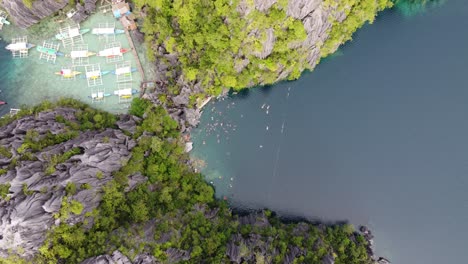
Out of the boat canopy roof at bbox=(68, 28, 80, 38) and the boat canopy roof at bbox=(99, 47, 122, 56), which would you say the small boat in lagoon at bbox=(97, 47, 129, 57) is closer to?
the boat canopy roof at bbox=(99, 47, 122, 56)

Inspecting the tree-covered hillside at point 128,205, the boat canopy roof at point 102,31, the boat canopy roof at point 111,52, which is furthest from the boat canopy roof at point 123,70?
the boat canopy roof at point 102,31

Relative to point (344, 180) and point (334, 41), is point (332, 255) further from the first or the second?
point (334, 41)

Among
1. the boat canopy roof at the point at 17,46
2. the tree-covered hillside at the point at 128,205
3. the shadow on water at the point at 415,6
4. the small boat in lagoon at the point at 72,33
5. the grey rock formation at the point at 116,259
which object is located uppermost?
the shadow on water at the point at 415,6

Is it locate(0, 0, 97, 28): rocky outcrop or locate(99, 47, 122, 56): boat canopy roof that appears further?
locate(99, 47, 122, 56): boat canopy roof

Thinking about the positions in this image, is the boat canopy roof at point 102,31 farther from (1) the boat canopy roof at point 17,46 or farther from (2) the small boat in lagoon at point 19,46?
(1) the boat canopy roof at point 17,46

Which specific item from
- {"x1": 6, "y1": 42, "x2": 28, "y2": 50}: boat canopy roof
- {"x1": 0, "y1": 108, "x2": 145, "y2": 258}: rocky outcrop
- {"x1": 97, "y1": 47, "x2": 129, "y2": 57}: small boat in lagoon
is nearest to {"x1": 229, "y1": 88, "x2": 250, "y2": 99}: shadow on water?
{"x1": 0, "y1": 108, "x2": 145, "y2": 258}: rocky outcrop

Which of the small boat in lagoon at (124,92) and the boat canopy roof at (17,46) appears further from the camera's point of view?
the small boat in lagoon at (124,92)

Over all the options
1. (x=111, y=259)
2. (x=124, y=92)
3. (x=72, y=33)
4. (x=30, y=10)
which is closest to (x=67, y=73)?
(x=72, y=33)

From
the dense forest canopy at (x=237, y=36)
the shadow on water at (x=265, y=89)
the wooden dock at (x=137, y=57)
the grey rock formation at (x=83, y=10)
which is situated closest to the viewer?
A: the dense forest canopy at (x=237, y=36)
